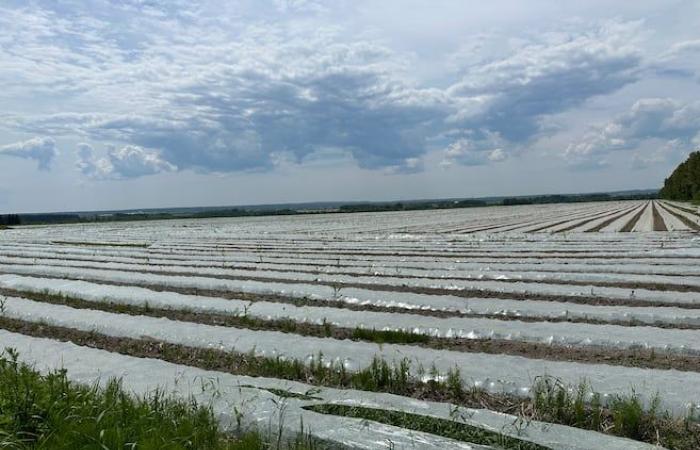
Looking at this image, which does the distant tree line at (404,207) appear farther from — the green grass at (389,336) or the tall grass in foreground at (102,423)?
the tall grass in foreground at (102,423)

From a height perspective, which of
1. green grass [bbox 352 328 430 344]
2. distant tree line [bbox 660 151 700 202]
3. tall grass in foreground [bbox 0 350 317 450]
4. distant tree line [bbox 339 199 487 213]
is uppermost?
distant tree line [bbox 660 151 700 202]

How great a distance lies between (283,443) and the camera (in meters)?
3.07

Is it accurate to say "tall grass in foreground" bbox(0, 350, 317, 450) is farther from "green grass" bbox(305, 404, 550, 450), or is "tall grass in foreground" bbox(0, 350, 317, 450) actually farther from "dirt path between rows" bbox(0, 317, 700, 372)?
"dirt path between rows" bbox(0, 317, 700, 372)

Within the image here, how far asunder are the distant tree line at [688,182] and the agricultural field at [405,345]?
1782 inches

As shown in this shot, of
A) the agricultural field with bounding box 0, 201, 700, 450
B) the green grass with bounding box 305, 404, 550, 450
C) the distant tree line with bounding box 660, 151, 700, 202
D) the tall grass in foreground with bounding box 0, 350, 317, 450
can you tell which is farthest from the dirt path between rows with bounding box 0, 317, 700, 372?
the distant tree line with bounding box 660, 151, 700, 202

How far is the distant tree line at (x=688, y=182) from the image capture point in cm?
5028

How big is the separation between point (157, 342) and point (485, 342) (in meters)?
3.30

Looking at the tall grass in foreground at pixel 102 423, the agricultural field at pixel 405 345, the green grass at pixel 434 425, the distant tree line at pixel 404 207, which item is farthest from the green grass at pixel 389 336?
the distant tree line at pixel 404 207

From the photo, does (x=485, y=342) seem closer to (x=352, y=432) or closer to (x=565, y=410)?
(x=565, y=410)

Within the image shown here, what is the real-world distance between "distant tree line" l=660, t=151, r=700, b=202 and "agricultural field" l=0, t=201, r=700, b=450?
148 feet

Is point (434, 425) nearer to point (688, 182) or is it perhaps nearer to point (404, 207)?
point (688, 182)

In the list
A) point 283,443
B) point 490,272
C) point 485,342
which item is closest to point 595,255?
point 490,272

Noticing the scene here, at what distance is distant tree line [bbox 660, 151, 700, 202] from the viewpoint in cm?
5028

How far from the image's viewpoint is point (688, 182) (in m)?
55.6
